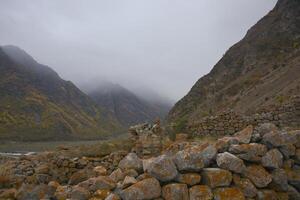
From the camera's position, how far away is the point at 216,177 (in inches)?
220

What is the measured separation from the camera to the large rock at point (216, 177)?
557cm

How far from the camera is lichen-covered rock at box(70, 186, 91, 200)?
17.6 feet

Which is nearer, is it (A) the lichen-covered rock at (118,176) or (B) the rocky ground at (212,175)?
(B) the rocky ground at (212,175)

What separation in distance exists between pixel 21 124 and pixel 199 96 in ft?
437

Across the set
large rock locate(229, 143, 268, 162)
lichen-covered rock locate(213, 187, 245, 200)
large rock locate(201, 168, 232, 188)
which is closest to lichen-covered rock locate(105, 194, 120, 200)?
large rock locate(201, 168, 232, 188)

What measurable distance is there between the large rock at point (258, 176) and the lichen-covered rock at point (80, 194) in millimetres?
2788

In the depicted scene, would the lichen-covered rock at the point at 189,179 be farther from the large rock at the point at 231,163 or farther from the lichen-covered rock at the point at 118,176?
the lichen-covered rock at the point at 118,176

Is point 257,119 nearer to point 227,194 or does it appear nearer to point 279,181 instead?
point 279,181

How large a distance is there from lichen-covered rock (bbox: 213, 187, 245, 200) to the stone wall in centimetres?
760

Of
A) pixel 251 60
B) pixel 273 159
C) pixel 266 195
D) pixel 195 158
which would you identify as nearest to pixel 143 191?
pixel 195 158

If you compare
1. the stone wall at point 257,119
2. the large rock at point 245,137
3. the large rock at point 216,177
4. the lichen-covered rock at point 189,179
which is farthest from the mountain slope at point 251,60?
the lichen-covered rock at point 189,179

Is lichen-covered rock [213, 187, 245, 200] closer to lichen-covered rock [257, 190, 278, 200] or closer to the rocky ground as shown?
the rocky ground

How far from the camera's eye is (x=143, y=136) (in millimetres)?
13250

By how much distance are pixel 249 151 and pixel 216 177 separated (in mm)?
914
